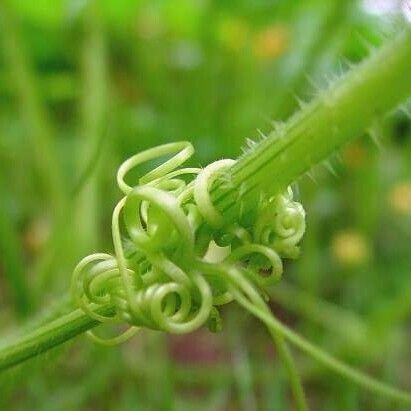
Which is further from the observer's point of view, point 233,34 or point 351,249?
point 233,34

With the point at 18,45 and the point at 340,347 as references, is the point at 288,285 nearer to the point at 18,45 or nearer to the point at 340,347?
the point at 340,347

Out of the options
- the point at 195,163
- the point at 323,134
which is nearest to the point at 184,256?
the point at 323,134

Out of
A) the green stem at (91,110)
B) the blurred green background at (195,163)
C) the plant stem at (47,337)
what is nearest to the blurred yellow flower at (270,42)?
the blurred green background at (195,163)

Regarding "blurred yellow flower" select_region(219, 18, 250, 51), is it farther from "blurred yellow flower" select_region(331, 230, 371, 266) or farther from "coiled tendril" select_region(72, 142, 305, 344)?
"coiled tendril" select_region(72, 142, 305, 344)

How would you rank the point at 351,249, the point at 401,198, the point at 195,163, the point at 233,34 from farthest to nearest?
the point at 233,34 → the point at 401,198 → the point at 351,249 → the point at 195,163

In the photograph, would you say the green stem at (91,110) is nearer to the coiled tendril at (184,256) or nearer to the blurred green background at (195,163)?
the blurred green background at (195,163)

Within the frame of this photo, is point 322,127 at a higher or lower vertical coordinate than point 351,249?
higher

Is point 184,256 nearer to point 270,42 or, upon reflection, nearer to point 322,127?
point 322,127

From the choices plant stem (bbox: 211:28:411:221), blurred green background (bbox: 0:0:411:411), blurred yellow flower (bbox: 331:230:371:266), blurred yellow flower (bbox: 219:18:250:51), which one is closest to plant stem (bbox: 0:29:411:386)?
plant stem (bbox: 211:28:411:221)
